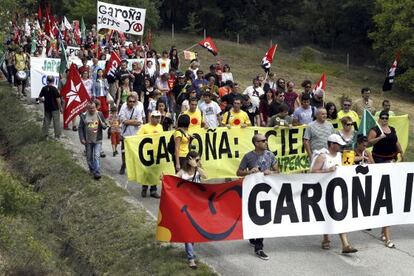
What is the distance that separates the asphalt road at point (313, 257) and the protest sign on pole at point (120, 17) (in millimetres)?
14199

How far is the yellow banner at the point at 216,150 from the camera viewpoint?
1238cm

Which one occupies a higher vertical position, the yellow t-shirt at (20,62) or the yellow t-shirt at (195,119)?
the yellow t-shirt at (20,62)

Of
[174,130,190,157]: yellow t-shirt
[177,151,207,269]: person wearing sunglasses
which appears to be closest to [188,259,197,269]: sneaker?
[177,151,207,269]: person wearing sunglasses

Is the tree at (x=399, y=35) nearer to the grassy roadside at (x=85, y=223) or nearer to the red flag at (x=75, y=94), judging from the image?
the grassy roadside at (x=85, y=223)

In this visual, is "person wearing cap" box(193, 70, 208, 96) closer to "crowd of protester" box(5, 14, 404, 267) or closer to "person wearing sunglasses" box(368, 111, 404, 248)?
"crowd of protester" box(5, 14, 404, 267)

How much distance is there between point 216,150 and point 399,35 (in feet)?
114

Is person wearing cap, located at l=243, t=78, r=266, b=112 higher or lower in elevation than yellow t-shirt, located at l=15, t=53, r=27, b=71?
lower

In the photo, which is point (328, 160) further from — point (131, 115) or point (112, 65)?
point (112, 65)

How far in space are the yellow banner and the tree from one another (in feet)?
104

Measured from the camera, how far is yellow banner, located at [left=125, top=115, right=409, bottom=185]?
12383 mm

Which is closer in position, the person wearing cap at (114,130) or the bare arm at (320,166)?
the bare arm at (320,166)

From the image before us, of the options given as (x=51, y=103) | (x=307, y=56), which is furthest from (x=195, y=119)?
(x=307, y=56)

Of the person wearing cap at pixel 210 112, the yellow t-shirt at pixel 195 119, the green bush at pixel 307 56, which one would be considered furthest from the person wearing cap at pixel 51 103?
the green bush at pixel 307 56

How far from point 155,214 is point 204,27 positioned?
4934 centimetres
